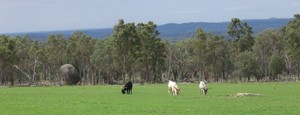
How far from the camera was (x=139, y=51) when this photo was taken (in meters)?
97.1

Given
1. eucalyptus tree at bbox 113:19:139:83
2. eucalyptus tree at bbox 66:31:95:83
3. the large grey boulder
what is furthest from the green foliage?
the large grey boulder

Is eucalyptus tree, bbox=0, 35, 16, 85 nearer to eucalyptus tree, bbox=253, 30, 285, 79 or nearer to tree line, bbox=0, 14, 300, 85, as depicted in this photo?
tree line, bbox=0, 14, 300, 85

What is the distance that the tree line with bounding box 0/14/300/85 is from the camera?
97.4 m

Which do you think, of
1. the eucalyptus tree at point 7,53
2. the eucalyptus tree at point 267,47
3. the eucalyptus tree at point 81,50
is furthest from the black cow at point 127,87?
the eucalyptus tree at point 267,47

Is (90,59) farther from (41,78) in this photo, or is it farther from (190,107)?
(190,107)

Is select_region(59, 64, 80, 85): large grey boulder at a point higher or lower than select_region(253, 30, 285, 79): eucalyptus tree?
lower

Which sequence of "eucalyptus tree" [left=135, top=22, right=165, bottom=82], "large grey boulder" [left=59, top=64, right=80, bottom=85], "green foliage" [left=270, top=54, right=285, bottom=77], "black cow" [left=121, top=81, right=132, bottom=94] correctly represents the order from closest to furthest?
"black cow" [left=121, top=81, right=132, bottom=94], "eucalyptus tree" [left=135, top=22, right=165, bottom=82], "large grey boulder" [left=59, top=64, right=80, bottom=85], "green foliage" [left=270, top=54, right=285, bottom=77]

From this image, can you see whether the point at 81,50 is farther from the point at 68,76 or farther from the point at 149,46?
the point at 149,46

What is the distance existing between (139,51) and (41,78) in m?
46.4

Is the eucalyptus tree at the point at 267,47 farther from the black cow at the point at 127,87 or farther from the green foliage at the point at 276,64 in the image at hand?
the black cow at the point at 127,87

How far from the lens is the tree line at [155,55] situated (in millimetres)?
97438

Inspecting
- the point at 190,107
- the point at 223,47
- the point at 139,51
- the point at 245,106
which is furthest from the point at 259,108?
the point at 223,47

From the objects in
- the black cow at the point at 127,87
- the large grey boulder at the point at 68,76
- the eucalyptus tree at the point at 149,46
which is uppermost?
the eucalyptus tree at the point at 149,46

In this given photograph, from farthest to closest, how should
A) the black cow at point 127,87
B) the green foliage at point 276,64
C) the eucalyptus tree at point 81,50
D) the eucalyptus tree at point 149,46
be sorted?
1. the green foliage at point 276,64
2. the eucalyptus tree at point 81,50
3. the eucalyptus tree at point 149,46
4. the black cow at point 127,87
